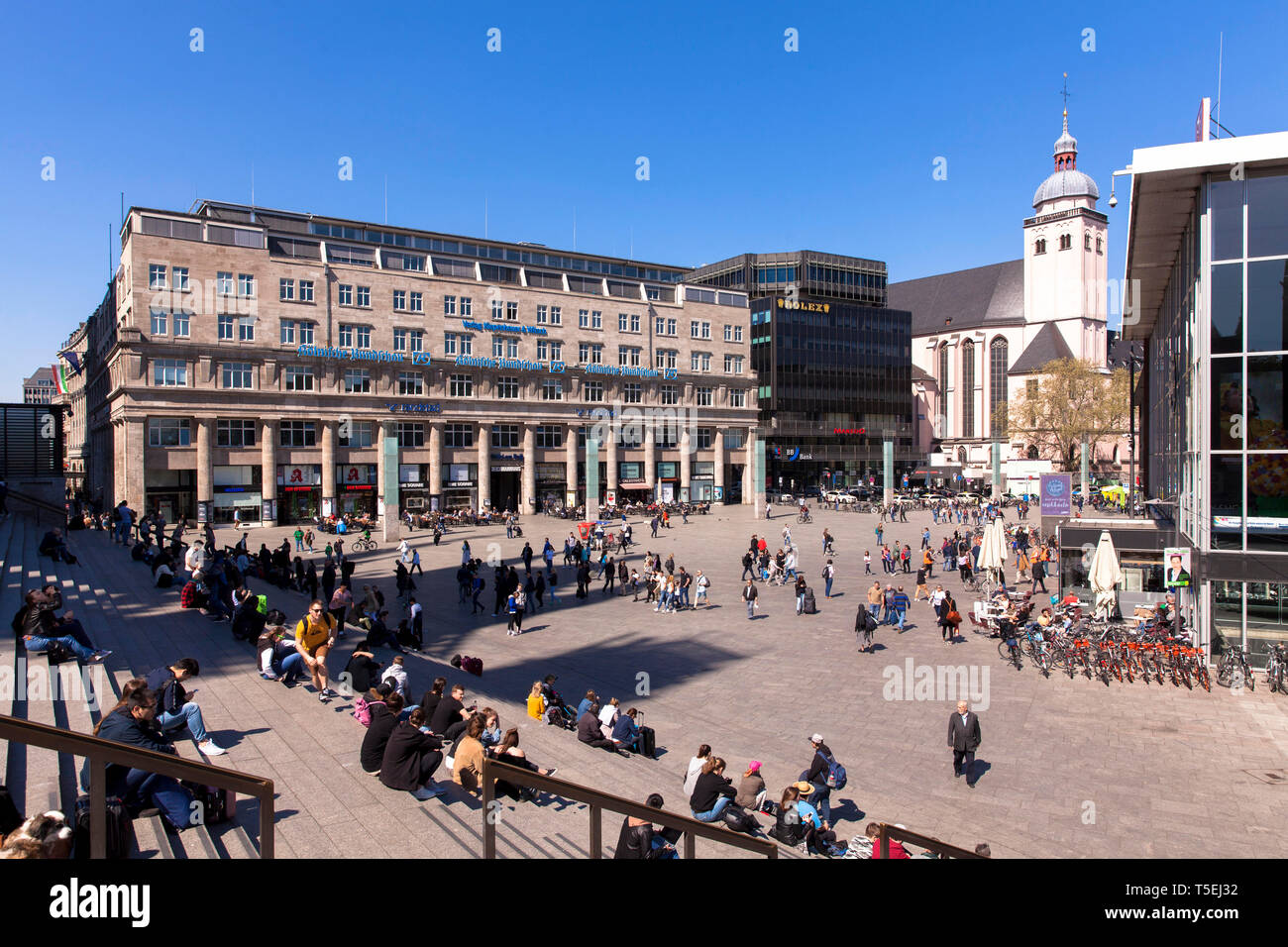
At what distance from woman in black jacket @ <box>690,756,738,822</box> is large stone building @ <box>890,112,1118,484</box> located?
329ft

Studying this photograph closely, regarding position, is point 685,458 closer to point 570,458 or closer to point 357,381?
point 570,458

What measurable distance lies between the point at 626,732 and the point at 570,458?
180ft

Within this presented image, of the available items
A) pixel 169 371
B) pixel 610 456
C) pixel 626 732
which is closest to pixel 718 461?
pixel 610 456

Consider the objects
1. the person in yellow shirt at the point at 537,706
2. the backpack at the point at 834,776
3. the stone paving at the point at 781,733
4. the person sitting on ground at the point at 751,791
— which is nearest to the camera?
the stone paving at the point at 781,733

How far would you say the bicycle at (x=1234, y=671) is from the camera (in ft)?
58.6

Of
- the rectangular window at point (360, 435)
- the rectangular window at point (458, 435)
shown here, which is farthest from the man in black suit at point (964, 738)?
the rectangular window at point (458, 435)

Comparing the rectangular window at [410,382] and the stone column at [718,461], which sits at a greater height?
the rectangular window at [410,382]

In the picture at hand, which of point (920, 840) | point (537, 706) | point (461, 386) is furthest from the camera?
point (461, 386)

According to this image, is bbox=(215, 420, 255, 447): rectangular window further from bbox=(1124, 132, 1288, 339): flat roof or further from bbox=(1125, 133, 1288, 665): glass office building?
bbox=(1125, 133, 1288, 665): glass office building

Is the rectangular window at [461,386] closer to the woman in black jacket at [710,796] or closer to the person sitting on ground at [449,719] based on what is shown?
the person sitting on ground at [449,719]

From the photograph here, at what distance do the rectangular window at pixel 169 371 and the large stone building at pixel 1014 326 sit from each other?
90.7m

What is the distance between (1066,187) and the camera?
110312 mm

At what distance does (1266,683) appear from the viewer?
17.8 m
